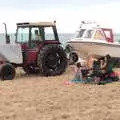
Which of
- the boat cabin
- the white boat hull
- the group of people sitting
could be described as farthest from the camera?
the boat cabin

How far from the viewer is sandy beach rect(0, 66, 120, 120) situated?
9461 millimetres

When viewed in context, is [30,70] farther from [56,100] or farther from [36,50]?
[56,100]

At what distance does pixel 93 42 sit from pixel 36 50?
334 centimetres

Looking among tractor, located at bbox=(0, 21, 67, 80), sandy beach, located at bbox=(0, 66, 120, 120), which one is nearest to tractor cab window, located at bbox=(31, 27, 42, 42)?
tractor, located at bbox=(0, 21, 67, 80)

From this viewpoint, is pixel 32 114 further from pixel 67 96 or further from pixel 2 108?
pixel 67 96

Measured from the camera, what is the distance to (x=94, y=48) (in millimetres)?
19594

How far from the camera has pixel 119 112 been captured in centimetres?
966

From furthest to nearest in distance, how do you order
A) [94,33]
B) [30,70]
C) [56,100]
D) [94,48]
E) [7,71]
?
[94,33]
[94,48]
[30,70]
[7,71]
[56,100]

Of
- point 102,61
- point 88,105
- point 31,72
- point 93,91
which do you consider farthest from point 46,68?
point 88,105

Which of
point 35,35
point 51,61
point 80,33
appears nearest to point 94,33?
point 80,33

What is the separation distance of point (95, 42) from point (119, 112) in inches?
398

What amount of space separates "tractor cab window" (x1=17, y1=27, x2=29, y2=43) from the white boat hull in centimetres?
295

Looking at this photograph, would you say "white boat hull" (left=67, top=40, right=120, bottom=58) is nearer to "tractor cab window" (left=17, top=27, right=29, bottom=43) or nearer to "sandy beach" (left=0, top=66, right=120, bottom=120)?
"tractor cab window" (left=17, top=27, right=29, bottom=43)

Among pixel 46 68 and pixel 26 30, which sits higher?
pixel 26 30
